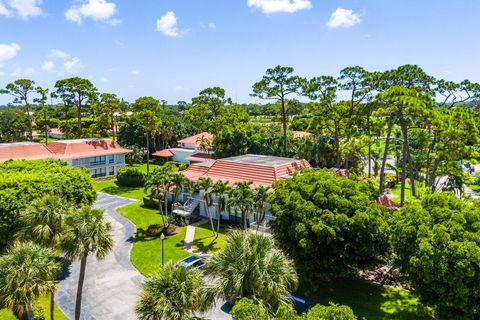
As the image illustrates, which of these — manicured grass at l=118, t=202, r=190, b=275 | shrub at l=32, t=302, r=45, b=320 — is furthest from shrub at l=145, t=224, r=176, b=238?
shrub at l=32, t=302, r=45, b=320

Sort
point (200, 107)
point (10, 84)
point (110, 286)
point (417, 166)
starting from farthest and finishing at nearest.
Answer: point (200, 107)
point (10, 84)
point (417, 166)
point (110, 286)

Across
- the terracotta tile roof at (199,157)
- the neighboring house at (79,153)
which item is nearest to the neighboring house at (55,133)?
the neighboring house at (79,153)

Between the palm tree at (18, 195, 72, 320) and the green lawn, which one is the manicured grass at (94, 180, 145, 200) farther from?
the palm tree at (18, 195, 72, 320)

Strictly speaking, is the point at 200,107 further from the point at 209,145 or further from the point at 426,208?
the point at 426,208

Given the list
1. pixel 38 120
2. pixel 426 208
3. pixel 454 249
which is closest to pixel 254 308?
pixel 454 249

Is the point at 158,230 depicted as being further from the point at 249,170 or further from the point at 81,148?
the point at 81,148

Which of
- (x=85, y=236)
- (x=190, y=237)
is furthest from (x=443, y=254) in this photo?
(x=190, y=237)
